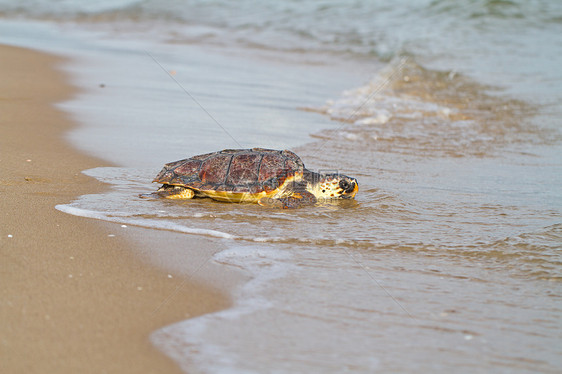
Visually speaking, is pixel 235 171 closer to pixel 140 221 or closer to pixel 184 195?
pixel 184 195

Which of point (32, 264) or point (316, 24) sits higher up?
point (316, 24)

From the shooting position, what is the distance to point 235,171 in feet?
15.6

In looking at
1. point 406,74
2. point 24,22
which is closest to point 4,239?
point 406,74

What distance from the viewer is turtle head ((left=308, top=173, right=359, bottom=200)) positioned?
479 cm

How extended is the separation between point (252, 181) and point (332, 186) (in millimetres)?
638

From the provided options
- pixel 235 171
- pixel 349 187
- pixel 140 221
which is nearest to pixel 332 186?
pixel 349 187

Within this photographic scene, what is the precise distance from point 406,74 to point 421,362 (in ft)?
32.2

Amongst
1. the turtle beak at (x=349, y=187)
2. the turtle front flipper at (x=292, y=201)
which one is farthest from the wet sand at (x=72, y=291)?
the turtle beak at (x=349, y=187)

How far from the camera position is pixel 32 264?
319 centimetres

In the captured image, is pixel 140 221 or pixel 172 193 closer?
pixel 140 221

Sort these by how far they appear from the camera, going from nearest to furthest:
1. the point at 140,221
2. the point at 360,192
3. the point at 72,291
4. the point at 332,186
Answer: the point at 72,291, the point at 140,221, the point at 332,186, the point at 360,192

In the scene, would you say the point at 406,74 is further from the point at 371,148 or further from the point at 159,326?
the point at 159,326

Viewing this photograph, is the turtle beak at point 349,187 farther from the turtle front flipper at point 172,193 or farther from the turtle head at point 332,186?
the turtle front flipper at point 172,193

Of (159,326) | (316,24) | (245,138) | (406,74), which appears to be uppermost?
(316,24)
